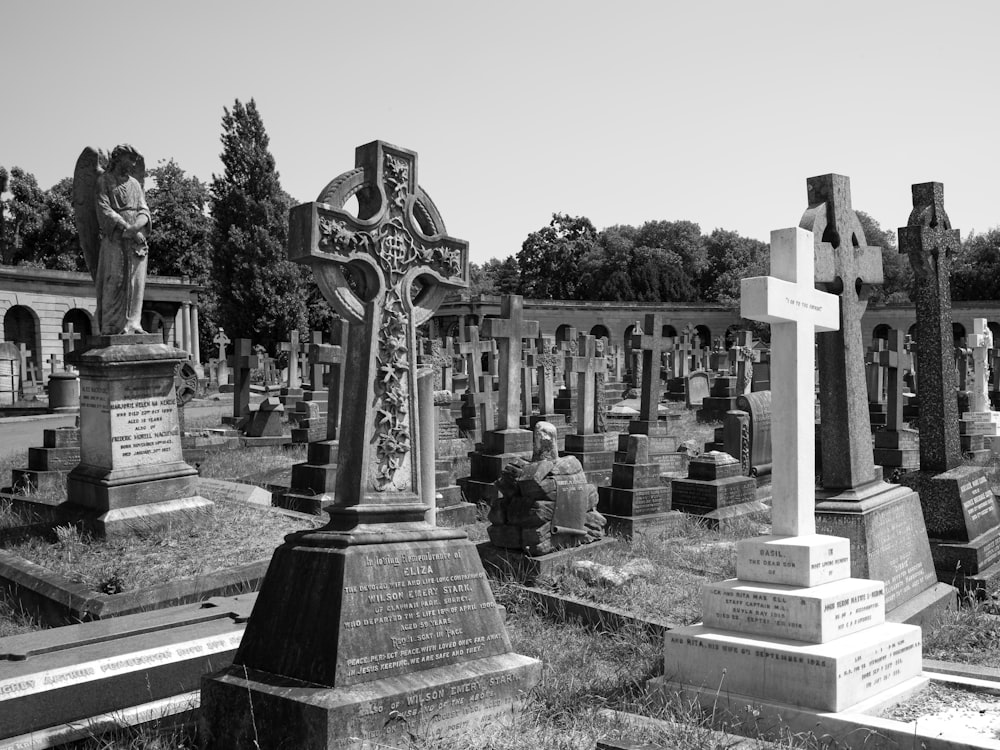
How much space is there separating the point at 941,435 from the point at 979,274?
6279 cm

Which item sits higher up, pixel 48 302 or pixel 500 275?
pixel 500 275

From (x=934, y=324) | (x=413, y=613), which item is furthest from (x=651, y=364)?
(x=413, y=613)

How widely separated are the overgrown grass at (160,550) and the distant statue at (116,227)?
204 cm

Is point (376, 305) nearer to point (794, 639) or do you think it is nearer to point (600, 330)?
point (794, 639)

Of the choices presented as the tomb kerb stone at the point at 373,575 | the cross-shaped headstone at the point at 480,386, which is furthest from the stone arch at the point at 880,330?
the tomb kerb stone at the point at 373,575

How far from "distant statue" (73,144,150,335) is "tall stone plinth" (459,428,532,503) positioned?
15.7ft

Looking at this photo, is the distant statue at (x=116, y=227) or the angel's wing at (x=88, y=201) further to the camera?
the angel's wing at (x=88, y=201)

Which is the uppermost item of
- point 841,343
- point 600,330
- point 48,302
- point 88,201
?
point 48,302

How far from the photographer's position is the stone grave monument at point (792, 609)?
4.05 m

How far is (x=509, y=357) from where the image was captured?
12.2 m

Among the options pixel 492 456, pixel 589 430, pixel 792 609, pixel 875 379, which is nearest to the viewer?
pixel 792 609

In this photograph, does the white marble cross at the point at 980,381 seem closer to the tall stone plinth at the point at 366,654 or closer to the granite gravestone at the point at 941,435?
the granite gravestone at the point at 941,435

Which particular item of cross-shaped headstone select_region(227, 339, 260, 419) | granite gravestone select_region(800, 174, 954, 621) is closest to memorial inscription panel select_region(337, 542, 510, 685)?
granite gravestone select_region(800, 174, 954, 621)

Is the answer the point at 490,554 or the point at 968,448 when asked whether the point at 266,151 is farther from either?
the point at 490,554
